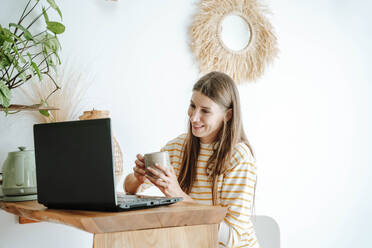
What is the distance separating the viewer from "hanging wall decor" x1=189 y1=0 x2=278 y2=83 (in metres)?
2.22

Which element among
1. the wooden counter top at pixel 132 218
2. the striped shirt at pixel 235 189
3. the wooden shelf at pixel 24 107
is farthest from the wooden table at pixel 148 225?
the wooden shelf at pixel 24 107

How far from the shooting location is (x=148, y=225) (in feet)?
2.88

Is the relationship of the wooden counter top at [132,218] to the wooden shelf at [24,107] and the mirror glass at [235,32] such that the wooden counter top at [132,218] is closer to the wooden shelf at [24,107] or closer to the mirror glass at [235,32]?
the wooden shelf at [24,107]

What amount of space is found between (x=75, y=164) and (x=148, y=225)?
226mm

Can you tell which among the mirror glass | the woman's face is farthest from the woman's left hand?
the mirror glass

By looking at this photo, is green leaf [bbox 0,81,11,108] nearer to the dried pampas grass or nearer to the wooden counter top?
the wooden counter top

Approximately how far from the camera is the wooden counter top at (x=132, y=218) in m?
0.81

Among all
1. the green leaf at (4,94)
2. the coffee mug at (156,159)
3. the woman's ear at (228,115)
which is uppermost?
the green leaf at (4,94)

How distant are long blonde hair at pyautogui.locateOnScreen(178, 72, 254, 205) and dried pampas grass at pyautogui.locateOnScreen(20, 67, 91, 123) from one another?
0.61 m

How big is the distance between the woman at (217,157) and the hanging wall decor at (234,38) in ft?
2.05

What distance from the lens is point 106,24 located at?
199 cm

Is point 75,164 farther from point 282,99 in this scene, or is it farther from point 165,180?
point 282,99

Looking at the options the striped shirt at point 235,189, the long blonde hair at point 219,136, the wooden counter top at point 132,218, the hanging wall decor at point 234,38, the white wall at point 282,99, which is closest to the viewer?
the wooden counter top at point 132,218

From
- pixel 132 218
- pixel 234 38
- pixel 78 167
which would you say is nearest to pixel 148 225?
pixel 132 218
